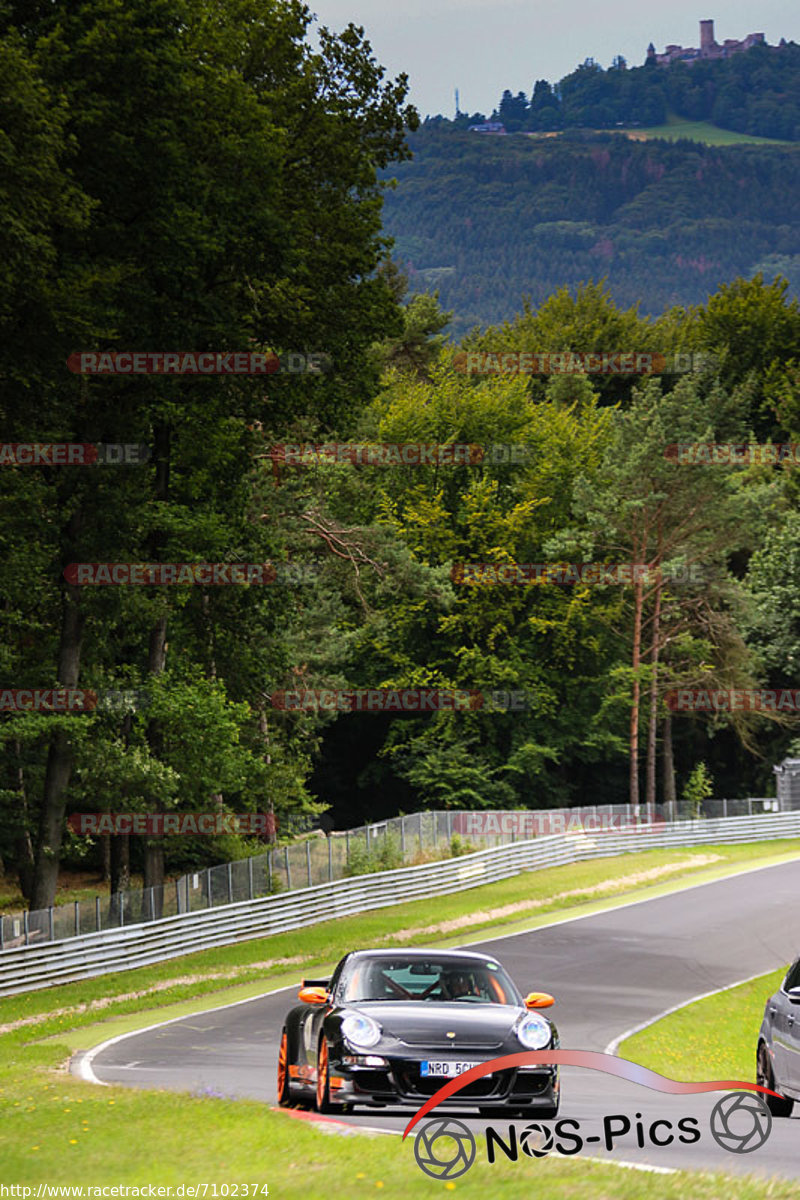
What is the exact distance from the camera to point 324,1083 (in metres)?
10.6

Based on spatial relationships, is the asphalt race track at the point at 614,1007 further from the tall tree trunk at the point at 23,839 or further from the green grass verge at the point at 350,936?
the tall tree trunk at the point at 23,839

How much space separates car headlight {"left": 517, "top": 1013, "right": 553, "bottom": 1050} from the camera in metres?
10.7

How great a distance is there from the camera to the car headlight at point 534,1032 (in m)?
10.7

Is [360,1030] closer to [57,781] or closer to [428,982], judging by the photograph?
[428,982]

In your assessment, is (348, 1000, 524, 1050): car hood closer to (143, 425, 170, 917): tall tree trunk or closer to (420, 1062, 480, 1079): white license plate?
(420, 1062, 480, 1079): white license plate

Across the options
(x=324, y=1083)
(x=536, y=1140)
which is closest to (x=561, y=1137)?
(x=536, y=1140)

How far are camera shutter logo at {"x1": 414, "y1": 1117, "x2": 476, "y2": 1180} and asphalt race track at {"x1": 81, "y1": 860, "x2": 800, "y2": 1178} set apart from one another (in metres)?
0.17

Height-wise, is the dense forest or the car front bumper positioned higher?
the dense forest

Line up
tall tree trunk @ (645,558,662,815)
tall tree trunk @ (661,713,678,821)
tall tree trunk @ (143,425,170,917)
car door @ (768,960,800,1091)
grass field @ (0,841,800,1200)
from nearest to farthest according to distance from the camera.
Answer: grass field @ (0,841,800,1200), car door @ (768,960,800,1091), tall tree trunk @ (143,425,170,917), tall tree trunk @ (645,558,662,815), tall tree trunk @ (661,713,678,821)

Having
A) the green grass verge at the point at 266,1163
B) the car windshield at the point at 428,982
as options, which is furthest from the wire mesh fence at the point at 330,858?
the green grass verge at the point at 266,1163

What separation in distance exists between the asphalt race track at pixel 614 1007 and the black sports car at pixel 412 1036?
261 millimetres

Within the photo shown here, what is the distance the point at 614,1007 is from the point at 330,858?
15336 mm

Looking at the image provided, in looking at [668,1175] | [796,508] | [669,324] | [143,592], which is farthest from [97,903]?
[669,324]

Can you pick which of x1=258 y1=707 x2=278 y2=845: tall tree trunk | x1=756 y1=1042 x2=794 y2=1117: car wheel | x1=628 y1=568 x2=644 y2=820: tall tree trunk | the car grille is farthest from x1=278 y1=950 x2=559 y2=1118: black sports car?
x1=628 y1=568 x2=644 y2=820: tall tree trunk
